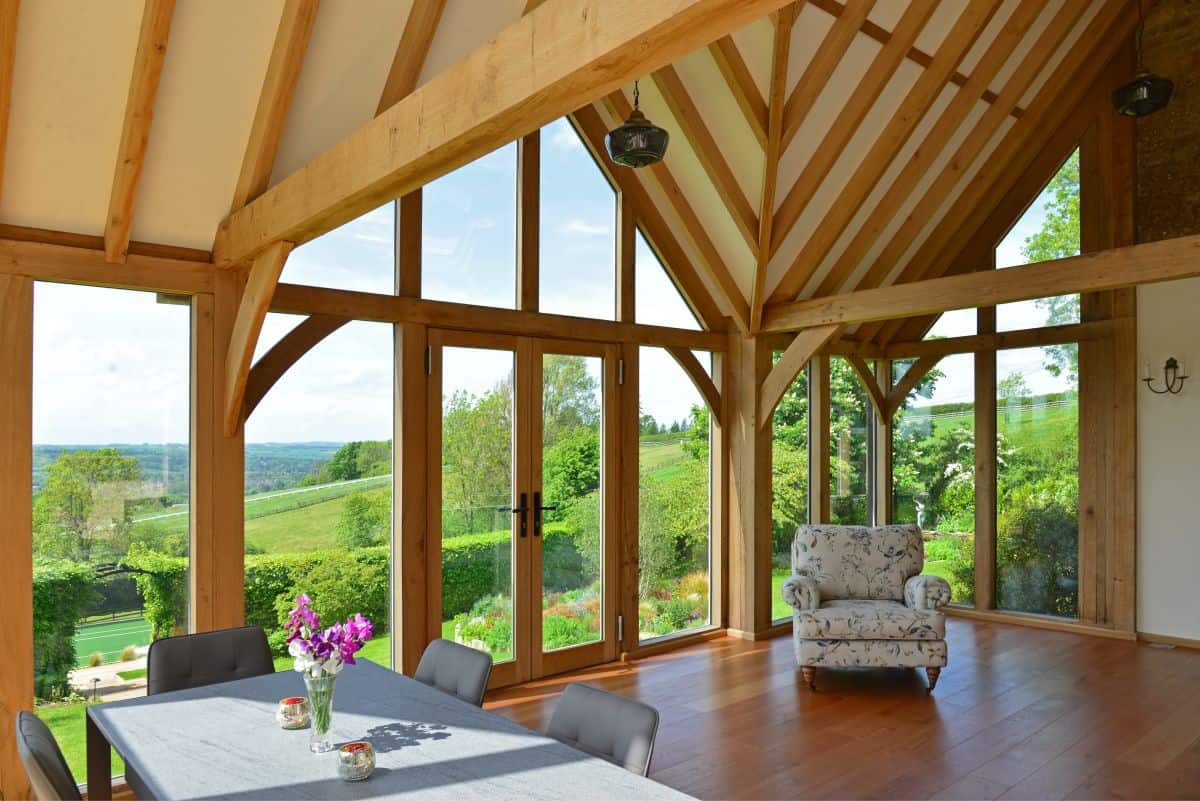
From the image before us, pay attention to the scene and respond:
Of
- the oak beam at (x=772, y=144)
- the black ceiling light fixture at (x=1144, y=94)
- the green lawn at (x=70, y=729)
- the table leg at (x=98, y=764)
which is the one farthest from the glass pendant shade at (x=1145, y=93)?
the green lawn at (x=70, y=729)

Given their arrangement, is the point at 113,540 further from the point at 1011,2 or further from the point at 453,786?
the point at 1011,2

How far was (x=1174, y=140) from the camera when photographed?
6.68 metres

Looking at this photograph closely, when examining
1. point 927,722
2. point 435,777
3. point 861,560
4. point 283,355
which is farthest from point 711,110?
point 435,777

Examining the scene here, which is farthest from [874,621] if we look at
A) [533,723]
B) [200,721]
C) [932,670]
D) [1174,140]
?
[1174,140]

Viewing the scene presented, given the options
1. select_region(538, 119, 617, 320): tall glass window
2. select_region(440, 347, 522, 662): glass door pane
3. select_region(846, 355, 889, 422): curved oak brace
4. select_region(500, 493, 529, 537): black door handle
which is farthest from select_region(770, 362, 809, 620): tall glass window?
select_region(440, 347, 522, 662): glass door pane

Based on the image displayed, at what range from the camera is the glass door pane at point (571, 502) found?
5840mm

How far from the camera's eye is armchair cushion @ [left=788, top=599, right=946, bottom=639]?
17.7ft

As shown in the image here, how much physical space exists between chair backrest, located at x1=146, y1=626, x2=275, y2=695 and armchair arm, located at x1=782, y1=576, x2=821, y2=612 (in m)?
3.40

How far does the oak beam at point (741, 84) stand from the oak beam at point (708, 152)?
27cm

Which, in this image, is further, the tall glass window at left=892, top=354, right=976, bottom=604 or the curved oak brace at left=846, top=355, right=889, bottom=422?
the curved oak brace at left=846, top=355, right=889, bottom=422

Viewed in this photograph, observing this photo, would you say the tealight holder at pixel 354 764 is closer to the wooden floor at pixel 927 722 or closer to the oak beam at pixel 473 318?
the wooden floor at pixel 927 722

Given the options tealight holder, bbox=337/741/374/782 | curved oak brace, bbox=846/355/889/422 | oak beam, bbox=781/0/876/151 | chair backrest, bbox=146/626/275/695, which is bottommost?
chair backrest, bbox=146/626/275/695

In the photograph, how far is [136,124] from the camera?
354cm

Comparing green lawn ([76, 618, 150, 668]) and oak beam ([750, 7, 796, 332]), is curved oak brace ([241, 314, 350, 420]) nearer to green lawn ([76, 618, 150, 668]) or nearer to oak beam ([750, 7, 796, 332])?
green lawn ([76, 618, 150, 668])
